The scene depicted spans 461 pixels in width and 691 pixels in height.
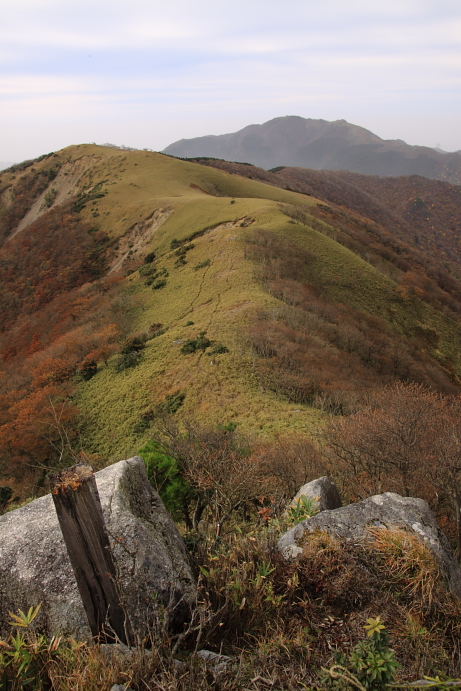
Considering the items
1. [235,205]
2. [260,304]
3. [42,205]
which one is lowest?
[260,304]

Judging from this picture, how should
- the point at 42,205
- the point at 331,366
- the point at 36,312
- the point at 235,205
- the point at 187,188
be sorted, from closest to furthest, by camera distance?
1. the point at 331,366
2. the point at 36,312
3. the point at 235,205
4. the point at 187,188
5. the point at 42,205

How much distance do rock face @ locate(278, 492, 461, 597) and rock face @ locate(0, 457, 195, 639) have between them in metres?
1.63

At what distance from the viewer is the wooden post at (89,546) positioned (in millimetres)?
3551

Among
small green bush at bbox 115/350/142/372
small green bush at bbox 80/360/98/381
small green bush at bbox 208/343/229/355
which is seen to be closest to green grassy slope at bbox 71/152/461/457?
small green bush at bbox 208/343/229/355

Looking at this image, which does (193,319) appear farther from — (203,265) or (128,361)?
(203,265)

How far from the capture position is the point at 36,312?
53.9 m

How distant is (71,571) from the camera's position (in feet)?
15.2

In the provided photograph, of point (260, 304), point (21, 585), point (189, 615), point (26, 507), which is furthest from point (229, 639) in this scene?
point (260, 304)

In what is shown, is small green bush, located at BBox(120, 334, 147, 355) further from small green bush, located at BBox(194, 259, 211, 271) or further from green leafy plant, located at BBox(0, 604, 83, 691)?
green leafy plant, located at BBox(0, 604, 83, 691)

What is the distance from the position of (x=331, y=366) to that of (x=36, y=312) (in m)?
44.5

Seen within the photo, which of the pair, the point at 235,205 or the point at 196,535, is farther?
the point at 235,205

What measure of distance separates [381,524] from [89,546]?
4.24 metres

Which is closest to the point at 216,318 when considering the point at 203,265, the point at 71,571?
the point at 203,265

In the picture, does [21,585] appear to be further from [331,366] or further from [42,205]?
[42,205]
